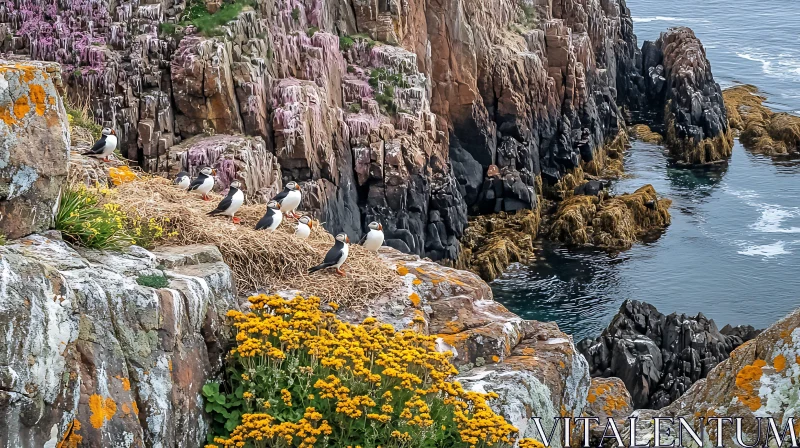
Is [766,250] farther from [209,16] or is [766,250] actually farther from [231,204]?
[231,204]

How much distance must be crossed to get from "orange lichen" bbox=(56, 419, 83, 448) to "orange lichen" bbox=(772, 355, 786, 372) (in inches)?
265

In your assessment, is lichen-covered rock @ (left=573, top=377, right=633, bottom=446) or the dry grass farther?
lichen-covered rock @ (left=573, top=377, right=633, bottom=446)

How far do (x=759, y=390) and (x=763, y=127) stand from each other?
81.1 meters

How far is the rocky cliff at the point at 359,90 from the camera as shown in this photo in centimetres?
3812

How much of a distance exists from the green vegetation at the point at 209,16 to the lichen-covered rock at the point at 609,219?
26.3 m

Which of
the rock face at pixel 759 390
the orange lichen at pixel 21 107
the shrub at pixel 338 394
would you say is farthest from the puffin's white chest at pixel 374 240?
the rock face at pixel 759 390

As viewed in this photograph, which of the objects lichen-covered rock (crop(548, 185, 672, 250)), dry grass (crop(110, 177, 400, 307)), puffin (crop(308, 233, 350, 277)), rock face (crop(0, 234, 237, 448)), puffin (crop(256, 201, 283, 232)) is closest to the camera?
rock face (crop(0, 234, 237, 448))

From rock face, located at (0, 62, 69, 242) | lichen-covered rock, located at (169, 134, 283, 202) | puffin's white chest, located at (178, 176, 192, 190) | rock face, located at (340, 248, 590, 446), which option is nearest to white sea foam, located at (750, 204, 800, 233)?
lichen-covered rock, located at (169, 134, 283, 202)

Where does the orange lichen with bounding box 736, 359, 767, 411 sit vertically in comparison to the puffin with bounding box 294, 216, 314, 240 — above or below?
above

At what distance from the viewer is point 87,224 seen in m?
11.2

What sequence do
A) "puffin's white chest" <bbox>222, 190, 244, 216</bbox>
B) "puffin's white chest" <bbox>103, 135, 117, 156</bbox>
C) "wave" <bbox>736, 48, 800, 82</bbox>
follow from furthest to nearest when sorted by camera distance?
"wave" <bbox>736, 48, 800, 82</bbox> < "puffin's white chest" <bbox>103, 135, 117, 156</bbox> < "puffin's white chest" <bbox>222, 190, 244, 216</bbox>

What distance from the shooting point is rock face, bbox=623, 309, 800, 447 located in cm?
852

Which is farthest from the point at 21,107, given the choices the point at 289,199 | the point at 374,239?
the point at 374,239

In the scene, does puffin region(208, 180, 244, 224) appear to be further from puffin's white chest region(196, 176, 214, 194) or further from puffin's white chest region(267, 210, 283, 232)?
puffin's white chest region(196, 176, 214, 194)
